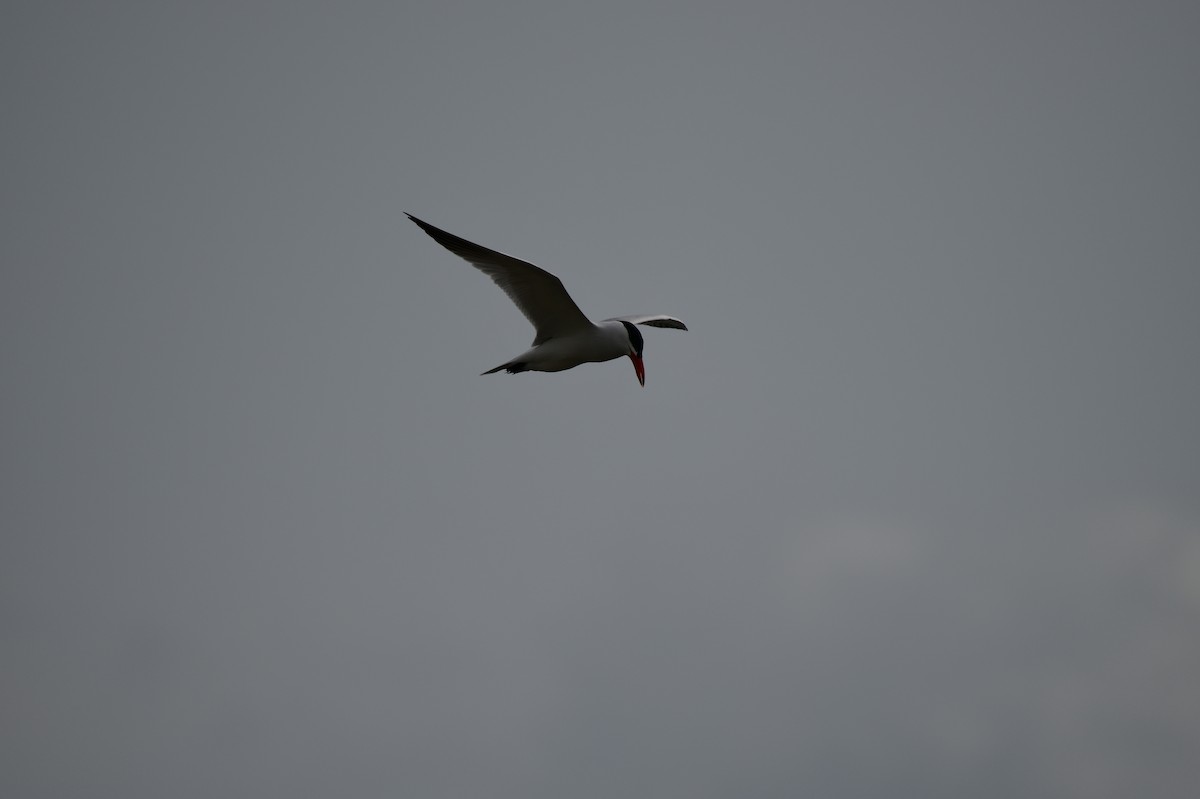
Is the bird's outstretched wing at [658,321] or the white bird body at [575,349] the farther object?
the bird's outstretched wing at [658,321]

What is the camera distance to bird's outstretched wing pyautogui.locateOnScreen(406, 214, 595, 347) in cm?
1276

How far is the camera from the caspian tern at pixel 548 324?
1292 centimetres

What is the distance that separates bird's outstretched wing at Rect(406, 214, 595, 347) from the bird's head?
2.76 feet

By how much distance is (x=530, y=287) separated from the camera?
1346cm

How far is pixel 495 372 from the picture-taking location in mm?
13695

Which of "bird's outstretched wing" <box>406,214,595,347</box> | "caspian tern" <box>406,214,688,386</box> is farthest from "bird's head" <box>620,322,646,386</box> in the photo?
"bird's outstretched wing" <box>406,214,595,347</box>

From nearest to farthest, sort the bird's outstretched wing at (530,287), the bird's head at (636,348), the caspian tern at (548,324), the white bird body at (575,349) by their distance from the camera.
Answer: the bird's outstretched wing at (530,287)
the caspian tern at (548,324)
the white bird body at (575,349)
the bird's head at (636,348)

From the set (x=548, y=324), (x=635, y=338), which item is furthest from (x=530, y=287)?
(x=635, y=338)

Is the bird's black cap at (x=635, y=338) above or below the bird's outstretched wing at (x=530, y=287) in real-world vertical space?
below

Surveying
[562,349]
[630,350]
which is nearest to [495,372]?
[562,349]

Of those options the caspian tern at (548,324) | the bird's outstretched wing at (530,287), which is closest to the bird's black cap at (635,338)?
the caspian tern at (548,324)

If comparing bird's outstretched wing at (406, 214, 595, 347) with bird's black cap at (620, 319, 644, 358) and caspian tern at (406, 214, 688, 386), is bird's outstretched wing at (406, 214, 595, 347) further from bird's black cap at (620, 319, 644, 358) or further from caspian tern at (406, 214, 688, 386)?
bird's black cap at (620, 319, 644, 358)

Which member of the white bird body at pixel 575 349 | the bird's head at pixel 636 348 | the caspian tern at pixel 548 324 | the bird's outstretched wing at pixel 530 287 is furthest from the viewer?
the bird's head at pixel 636 348

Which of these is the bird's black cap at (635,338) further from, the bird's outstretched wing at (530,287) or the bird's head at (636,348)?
the bird's outstretched wing at (530,287)
